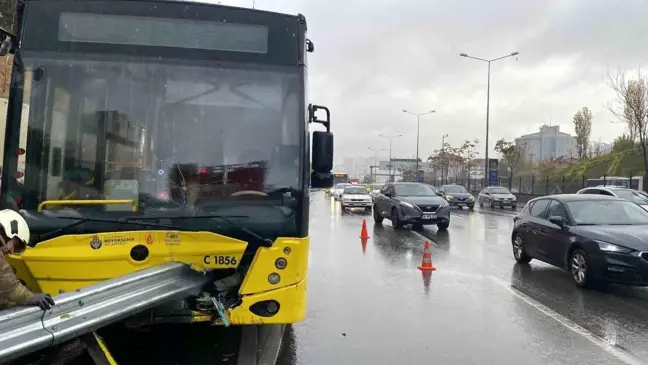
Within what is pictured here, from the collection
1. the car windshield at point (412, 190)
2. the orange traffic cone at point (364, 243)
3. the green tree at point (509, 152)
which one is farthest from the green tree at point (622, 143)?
the orange traffic cone at point (364, 243)

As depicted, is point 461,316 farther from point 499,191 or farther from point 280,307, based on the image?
point 499,191

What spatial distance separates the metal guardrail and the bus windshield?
677 millimetres

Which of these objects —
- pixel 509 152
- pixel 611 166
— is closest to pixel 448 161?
pixel 509 152

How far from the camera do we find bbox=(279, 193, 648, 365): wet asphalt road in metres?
5.51

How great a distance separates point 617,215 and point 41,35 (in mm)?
9160

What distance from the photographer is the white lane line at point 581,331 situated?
5.38m

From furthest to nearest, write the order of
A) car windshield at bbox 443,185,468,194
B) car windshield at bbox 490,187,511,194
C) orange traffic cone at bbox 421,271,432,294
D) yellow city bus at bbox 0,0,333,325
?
car windshield at bbox 490,187,511,194
car windshield at bbox 443,185,468,194
orange traffic cone at bbox 421,271,432,294
yellow city bus at bbox 0,0,333,325

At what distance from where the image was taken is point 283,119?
4.97 metres

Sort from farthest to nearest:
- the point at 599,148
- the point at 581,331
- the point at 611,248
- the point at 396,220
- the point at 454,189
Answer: the point at 599,148 < the point at 454,189 < the point at 396,220 < the point at 611,248 < the point at 581,331

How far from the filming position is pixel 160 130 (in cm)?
475

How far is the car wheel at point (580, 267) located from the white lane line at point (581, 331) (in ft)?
3.52

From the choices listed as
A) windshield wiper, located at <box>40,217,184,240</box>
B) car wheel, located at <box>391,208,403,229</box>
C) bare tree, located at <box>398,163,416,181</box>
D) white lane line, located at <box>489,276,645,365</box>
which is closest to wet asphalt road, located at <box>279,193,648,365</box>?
white lane line, located at <box>489,276,645,365</box>

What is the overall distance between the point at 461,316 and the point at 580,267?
296 centimetres

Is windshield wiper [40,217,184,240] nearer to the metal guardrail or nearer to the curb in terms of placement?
the metal guardrail
